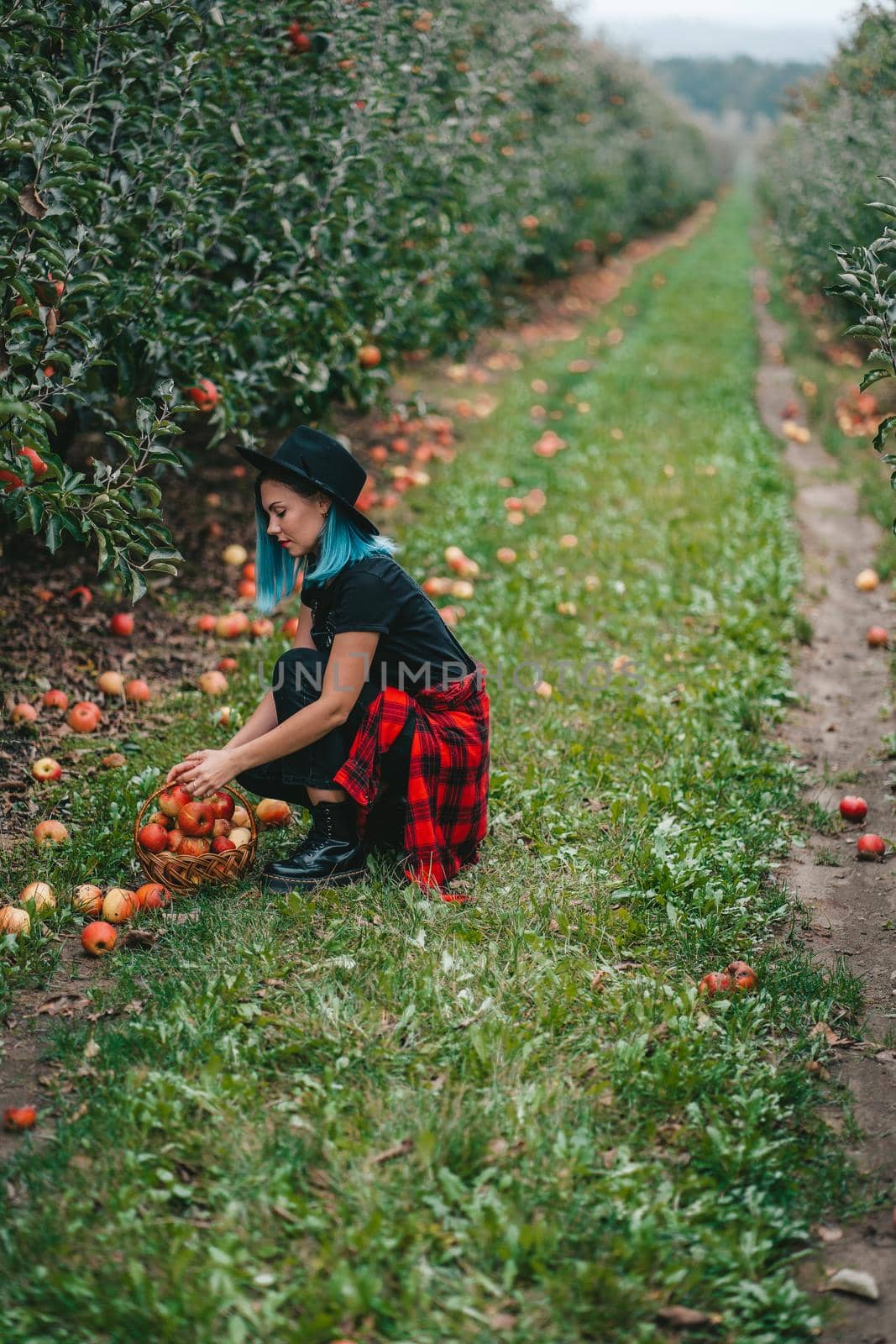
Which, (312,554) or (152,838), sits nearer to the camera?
(152,838)

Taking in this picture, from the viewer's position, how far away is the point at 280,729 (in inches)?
131

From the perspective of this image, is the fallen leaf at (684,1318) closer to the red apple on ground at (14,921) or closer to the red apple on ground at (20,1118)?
the red apple on ground at (20,1118)

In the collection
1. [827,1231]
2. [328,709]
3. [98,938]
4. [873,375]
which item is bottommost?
[98,938]

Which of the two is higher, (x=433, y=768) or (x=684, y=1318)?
(x=433, y=768)

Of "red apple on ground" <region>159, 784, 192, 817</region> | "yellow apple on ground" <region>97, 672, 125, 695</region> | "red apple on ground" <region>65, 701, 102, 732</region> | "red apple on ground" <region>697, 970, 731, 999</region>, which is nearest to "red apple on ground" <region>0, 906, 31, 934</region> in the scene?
"red apple on ground" <region>159, 784, 192, 817</region>

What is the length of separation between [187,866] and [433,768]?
830 mm

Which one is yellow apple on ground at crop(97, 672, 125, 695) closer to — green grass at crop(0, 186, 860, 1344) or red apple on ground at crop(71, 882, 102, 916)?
green grass at crop(0, 186, 860, 1344)

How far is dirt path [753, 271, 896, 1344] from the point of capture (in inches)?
93.9

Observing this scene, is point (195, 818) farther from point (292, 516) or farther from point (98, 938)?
point (292, 516)

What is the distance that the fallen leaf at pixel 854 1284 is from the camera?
2.26 m

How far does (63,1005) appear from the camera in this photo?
120 inches

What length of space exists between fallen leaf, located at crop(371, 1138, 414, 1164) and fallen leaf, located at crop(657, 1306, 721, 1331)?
0.64m

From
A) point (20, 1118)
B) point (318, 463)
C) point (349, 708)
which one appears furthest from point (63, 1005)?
point (318, 463)

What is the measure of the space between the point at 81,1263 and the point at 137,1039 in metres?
0.67
